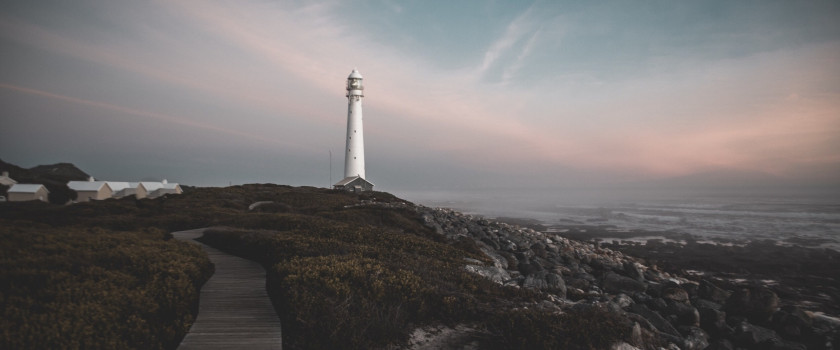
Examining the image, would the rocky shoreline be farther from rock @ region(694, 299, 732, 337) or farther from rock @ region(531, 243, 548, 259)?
rock @ region(531, 243, 548, 259)

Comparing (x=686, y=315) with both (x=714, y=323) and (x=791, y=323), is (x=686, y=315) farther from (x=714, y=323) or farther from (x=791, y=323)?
(x=791, y=323)

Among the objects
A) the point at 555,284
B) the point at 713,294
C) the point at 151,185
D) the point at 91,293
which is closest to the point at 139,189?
the point at 151,185

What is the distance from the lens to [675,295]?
46.3ft

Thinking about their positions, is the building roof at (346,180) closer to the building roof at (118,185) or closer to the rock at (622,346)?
the building roof at (118,185)

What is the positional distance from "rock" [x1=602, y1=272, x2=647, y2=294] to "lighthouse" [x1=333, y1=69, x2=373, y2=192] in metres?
43.2

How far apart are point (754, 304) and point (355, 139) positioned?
50.4 meters

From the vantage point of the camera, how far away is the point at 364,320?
24.8ft

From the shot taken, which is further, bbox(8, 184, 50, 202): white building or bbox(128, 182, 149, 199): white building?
bbox(128, 182, 149, 199): white building

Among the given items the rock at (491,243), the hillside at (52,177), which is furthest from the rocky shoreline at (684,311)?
the hillside at (52,177)

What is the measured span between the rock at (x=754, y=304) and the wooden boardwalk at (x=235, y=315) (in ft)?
48.8

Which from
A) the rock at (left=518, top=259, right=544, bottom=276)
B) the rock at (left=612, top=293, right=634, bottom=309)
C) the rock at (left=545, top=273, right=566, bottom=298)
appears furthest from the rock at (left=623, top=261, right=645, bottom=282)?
the rock at (left=545, top=273, right=566, bottom=298)

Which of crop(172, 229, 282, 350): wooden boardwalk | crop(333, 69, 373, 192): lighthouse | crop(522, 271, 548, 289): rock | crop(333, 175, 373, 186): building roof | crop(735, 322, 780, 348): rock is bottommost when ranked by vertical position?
crop(735, 322, 780, 348): rock

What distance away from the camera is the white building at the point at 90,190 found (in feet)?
165

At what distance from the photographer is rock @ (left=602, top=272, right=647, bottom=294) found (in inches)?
618
